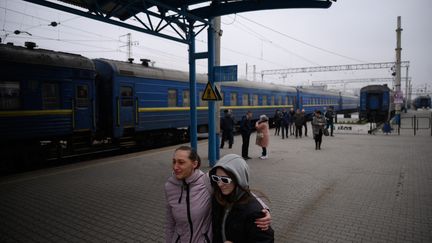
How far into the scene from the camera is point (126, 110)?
37.1ft

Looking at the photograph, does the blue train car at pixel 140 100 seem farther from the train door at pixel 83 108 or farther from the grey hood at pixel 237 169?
the grey hood at pixel 237 169

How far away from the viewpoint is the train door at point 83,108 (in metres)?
9.84

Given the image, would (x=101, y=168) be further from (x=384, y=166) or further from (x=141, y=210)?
(x=384, y=166)

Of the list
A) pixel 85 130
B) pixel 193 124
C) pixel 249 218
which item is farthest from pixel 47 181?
pixel 249 218

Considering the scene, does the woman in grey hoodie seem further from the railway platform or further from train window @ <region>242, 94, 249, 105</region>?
train window @ <region>242, 94, 249, 105</region>

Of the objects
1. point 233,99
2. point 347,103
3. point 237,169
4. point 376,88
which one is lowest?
point 237,169

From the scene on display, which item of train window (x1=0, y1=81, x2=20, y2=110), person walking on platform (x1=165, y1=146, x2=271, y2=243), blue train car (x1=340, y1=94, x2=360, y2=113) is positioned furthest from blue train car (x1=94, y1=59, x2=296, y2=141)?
blue train car (x1=340, y1=94, x2=360, y2=113)

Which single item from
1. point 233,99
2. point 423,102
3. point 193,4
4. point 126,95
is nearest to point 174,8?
point 193,4

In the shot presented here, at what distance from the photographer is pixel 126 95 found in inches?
448

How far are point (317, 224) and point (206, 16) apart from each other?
20.2ft

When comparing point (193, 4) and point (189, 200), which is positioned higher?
point (193, 4)

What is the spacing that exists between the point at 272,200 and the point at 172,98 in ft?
28.2

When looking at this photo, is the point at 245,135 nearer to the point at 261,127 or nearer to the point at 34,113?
the point at 261,127

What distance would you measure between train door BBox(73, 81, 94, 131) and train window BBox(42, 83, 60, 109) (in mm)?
606
